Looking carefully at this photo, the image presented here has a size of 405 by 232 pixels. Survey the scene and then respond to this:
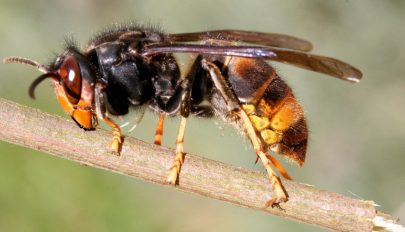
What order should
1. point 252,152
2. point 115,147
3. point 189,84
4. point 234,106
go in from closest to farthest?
point 115,147
point 234,106
point 189,84
point 252,152

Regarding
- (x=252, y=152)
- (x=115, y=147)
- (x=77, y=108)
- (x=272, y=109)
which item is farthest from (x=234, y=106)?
(x=252, y=152)

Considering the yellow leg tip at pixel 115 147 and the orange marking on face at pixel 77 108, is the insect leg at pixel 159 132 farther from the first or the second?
the yellow leg tip at pixel 115 147

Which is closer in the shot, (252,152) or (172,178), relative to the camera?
(172,178)

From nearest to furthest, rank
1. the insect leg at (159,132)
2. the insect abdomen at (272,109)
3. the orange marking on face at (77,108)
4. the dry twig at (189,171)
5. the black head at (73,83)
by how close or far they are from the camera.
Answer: the dry twig at (189,171) < the orange marking on face at (77,108) < the black head at (73,83) < the insect abdomen at (272,109) < the insect leg at (159,132)

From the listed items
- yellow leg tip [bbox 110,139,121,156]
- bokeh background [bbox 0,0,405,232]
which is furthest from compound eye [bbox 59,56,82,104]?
bokeh background [bbox 0,0,405,232]

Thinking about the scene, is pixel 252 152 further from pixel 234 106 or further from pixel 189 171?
pixel 189 171

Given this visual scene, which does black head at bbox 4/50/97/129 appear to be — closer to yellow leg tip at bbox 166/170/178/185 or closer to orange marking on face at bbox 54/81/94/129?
orange marking on face at bbox 54/81/94/129

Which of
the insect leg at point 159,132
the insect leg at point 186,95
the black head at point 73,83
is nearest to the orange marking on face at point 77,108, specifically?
the black head at point 73,83
